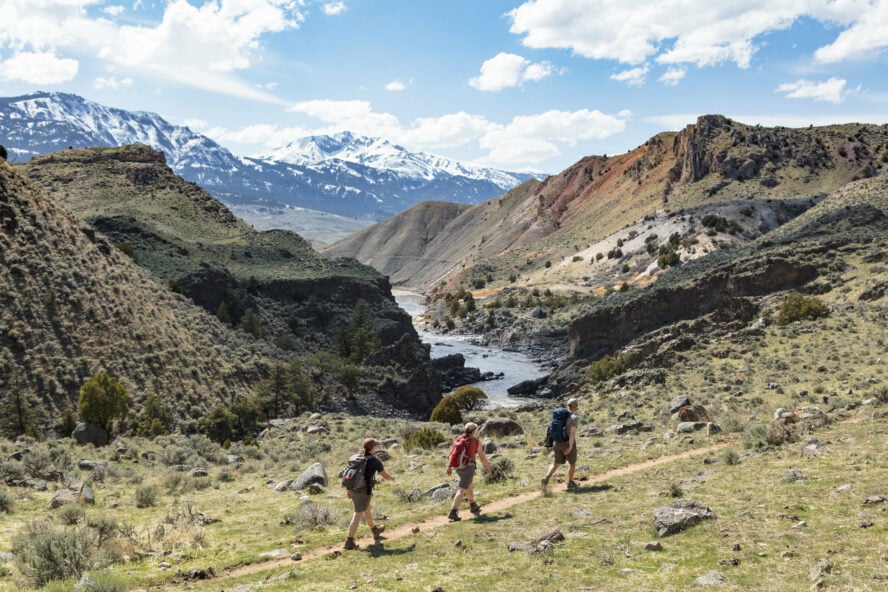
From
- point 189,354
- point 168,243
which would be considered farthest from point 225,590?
point 168,243

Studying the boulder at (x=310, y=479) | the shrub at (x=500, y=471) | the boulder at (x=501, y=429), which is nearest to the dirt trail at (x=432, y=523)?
the shrub at (x=500, y=471)

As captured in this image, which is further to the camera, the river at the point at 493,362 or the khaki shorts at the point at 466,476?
the river at the point at 493,362

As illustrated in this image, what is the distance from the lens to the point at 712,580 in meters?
8.57

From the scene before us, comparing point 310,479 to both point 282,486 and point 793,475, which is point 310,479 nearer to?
point 282,486

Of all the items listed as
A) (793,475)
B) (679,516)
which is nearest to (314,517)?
A: (679,516)

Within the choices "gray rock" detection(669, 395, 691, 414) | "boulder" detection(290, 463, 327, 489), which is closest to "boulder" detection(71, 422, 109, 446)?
"boulder" detection(290, 463, 327, 489)

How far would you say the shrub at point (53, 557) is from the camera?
32.9 ft

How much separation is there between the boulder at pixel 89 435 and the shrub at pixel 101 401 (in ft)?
5.79

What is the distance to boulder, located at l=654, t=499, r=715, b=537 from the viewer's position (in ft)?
35.8

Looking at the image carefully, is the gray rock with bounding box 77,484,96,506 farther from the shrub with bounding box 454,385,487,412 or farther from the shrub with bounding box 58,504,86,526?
the shrub with bounding box 454,385,487,412

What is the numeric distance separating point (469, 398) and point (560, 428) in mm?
47777

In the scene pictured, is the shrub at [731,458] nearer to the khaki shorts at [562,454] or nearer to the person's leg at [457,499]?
the khaki shorts at [562,454]

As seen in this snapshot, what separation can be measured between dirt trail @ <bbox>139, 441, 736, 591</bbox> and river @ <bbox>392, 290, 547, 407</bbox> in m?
46.1

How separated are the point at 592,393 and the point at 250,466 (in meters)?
22.9
